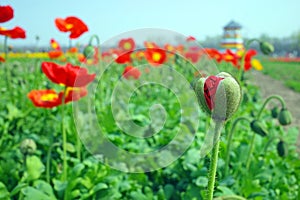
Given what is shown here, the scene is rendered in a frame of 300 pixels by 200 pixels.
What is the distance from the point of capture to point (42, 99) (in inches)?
62.6

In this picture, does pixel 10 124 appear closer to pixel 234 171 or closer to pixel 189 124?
pixel 189 124

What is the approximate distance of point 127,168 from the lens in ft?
5.36

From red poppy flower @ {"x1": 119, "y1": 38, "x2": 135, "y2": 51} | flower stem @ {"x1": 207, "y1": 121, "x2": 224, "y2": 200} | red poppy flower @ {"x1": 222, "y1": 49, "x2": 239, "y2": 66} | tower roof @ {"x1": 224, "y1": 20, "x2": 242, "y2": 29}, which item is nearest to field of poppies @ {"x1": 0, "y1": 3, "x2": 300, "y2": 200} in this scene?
red poppy flower @ {"x1": 119, "y1": 38, "x2": 135, "y2": 51}

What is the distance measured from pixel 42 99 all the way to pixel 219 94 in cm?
118

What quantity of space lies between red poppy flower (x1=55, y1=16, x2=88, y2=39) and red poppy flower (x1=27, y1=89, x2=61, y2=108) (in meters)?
0.26

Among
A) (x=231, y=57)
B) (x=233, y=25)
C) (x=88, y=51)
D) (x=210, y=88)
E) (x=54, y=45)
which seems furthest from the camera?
(x=233, y=25)

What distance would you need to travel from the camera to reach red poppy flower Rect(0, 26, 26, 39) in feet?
5.11

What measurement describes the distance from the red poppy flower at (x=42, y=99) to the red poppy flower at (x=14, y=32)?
24cm

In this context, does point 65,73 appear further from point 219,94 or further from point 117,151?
point 219,94

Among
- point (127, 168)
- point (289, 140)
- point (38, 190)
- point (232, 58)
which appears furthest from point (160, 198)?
point (232, 58)

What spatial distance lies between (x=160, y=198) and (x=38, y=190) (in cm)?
42

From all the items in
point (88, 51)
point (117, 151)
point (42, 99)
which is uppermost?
point (88, 51)

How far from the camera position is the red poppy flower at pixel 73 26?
5.28 feet

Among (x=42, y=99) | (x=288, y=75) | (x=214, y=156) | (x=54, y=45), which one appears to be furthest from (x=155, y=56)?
(x=288, y=75)
